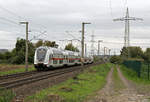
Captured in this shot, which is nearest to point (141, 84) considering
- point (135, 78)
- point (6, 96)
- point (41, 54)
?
point (135, 78)

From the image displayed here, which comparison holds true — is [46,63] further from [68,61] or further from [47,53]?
[68,61]

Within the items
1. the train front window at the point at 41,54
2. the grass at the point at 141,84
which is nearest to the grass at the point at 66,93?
the grass at the point at 141,84

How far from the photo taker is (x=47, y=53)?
3203cm

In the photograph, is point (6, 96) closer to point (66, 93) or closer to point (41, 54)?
point (66, 93)

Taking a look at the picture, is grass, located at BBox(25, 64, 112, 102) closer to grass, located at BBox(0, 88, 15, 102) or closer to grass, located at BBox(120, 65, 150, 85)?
grass, located at BBox(0, 88, 15, 102)

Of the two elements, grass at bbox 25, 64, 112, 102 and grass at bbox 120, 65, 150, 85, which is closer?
grass at bbox 25, 64, 112, 102

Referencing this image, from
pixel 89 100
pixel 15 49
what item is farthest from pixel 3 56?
pixel 89 100

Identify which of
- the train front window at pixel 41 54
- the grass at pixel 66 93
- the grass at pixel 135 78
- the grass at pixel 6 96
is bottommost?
the grass at pixel 135 78

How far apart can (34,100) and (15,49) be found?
61.1 metres

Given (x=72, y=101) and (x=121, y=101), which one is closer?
(x=72, y=101)

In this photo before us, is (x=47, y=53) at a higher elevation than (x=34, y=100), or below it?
higher

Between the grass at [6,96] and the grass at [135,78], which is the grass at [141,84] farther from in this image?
the grass at [6,96]

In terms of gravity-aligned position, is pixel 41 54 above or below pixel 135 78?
above

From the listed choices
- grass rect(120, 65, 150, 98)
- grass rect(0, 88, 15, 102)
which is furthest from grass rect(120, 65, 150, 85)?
grass rect(0, 88, 15, 102)
